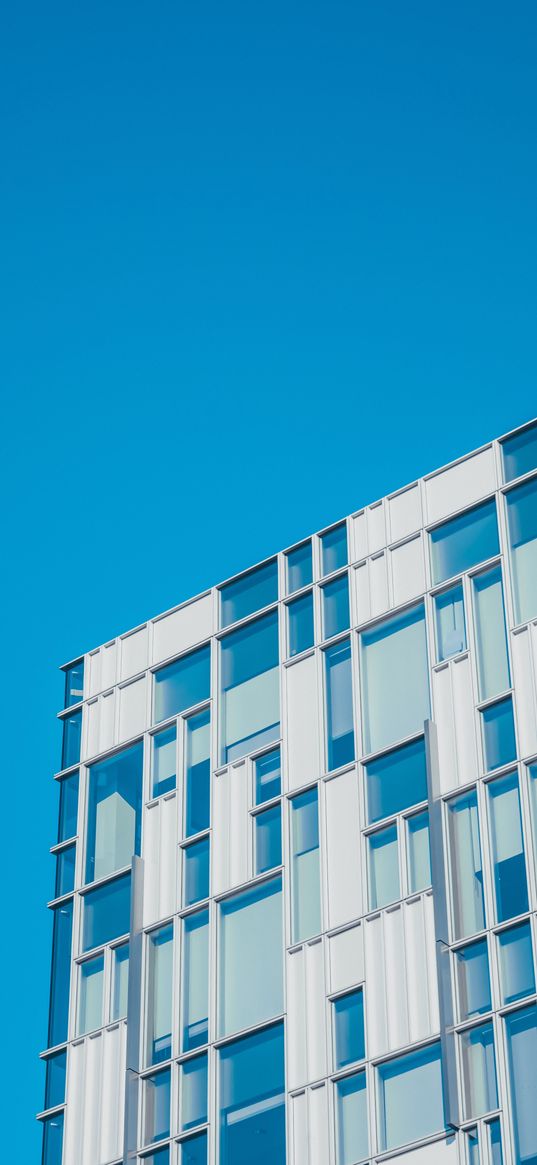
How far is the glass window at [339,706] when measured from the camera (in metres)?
41.6

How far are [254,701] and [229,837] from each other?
2863 mm

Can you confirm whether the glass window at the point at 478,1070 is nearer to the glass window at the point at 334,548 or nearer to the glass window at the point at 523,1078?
the glass window at the point at 523,1078

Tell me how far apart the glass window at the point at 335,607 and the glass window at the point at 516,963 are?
8.38 meters

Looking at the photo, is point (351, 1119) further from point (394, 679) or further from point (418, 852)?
point (394, 679)

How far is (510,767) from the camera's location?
38.2 metres

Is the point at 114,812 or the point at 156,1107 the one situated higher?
the point at 114,812

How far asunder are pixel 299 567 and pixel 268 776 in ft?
14.2

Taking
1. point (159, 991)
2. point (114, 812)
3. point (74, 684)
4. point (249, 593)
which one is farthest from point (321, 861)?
point (74, 684)

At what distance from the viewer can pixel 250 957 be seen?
41.0 meters

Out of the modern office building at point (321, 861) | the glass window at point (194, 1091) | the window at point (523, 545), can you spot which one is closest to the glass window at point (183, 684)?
the modern office building at point (321, 861)

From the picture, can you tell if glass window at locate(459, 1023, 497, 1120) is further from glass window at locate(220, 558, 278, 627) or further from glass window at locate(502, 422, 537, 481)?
glass window at locate(220, 558, 278, 627)

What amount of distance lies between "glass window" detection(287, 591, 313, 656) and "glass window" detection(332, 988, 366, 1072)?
7473mm

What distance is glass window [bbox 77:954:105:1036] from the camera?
43000 millimetres

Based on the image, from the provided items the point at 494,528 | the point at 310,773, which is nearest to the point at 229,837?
the point at 310,773
